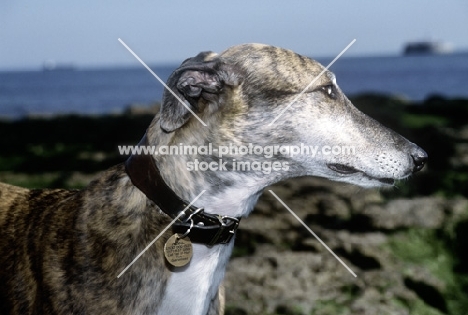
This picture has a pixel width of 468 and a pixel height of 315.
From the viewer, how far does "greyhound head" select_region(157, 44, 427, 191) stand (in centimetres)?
343

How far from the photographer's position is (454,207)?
6211mm

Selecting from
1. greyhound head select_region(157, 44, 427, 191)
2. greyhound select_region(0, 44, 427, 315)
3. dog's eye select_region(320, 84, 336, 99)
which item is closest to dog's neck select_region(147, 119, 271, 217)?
greyhound select_region(0, 44, 427, 315)

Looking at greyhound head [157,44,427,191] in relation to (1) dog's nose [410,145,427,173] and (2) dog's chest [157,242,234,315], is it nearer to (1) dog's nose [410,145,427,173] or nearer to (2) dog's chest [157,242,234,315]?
(1) dog's nose [410,145,427,173]

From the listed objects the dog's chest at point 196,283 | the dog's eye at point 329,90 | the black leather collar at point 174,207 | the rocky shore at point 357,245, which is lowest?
the rocky shore at point 357,245

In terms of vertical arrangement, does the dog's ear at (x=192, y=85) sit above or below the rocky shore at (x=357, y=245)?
above

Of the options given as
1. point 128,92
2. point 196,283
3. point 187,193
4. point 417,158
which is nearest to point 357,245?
point 417,158

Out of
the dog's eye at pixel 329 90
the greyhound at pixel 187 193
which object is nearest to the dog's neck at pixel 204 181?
the greyhound at pixel 187 193

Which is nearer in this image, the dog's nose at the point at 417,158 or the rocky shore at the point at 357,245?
the dog's nose at the point at 417,158

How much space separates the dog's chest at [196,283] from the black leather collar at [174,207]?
0.08m

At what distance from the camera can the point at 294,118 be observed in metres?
3.55

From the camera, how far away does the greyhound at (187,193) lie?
10.4 feet

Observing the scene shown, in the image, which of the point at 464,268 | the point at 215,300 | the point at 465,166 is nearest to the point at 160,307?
the point at 215,300

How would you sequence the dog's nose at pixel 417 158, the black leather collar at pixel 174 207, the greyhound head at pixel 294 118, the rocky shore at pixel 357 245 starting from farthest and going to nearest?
the rocky shore at pixel 357 245, the dog's nose at pixel 417 158, the greyhound head at pixel 294 118, the black leather collar at pixel 174 207

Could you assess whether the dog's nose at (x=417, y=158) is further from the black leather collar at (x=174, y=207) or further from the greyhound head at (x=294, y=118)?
the black leather collar at (x=174, y=207)
